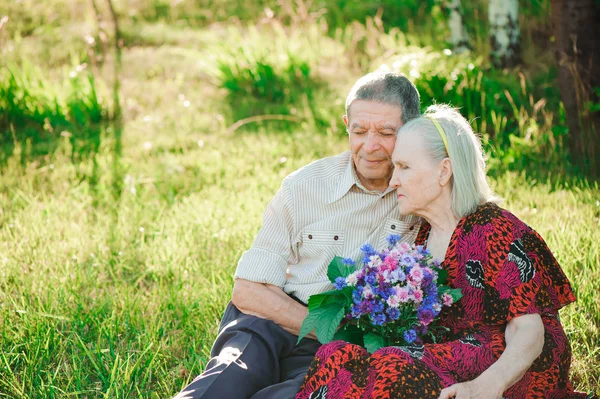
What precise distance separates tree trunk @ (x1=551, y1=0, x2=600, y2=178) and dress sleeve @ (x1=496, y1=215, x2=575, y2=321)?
2.80 meters

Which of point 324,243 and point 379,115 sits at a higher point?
point 379,115

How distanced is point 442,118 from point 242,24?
8575mm

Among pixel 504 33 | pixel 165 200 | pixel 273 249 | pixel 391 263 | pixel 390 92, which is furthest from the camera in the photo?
pixel 504 33

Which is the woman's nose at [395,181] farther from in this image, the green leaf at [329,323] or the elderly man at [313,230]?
the green leaf at [329,323]

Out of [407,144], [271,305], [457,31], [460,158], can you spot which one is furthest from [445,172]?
[457,31]

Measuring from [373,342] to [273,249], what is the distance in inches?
28.7

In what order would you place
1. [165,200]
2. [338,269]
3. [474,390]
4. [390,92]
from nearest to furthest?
[474,390] → [338,269] → [390,92] → [165,200]

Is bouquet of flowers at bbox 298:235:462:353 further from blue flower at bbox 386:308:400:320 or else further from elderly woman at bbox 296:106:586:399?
elderly woman at bbox 296:106:586:399

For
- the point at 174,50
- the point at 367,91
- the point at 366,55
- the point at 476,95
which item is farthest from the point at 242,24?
the point at 367,91

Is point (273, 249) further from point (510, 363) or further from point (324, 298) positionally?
point (510, 363)

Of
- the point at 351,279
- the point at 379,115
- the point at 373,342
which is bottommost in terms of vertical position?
the point at 373,342

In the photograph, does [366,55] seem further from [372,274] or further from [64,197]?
[372,274]

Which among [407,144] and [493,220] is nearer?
[493,220]

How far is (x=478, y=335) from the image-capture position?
2506 mm
